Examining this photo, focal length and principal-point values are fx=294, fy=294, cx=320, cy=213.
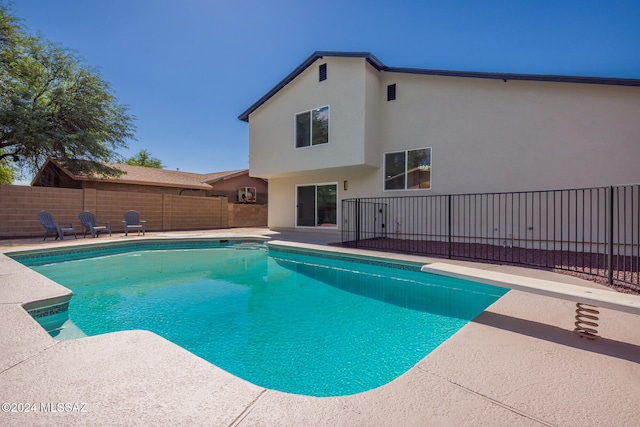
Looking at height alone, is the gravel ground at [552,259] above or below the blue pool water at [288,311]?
above

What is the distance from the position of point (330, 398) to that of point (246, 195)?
62.5 feet

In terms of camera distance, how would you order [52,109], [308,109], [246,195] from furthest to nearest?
[246,195] < [52,109] < [308,109]

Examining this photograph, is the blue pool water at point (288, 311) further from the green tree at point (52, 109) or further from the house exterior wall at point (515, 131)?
the green tree at point (52, 109)

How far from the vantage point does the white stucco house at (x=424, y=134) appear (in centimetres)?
654

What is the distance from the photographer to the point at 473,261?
566 cm

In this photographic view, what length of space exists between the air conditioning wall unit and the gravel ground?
42.2ft

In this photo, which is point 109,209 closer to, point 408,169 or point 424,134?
point 408,169

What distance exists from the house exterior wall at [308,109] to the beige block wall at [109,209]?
4616 mm

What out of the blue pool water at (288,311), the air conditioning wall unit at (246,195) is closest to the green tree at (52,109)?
the blue pool water at (288,311)

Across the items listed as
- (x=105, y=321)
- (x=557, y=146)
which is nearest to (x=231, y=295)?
(x=105, y=321)

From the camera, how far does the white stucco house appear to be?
6.54 m

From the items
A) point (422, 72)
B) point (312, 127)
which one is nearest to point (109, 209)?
point (312, 127)

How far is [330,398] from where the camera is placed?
1.61m

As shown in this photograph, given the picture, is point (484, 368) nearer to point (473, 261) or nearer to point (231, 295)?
point (231, 295)
